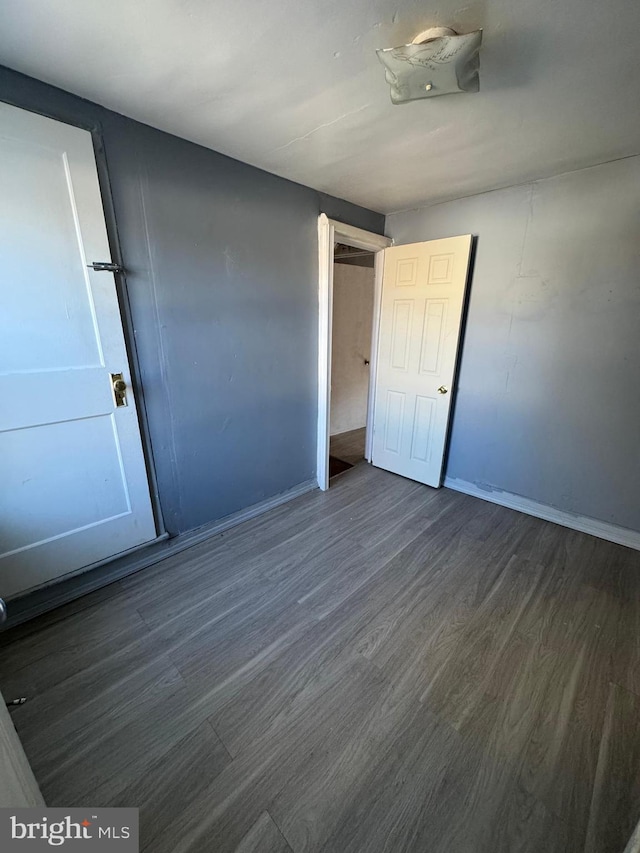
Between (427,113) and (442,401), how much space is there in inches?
72.5

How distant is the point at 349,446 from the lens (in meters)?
4.02

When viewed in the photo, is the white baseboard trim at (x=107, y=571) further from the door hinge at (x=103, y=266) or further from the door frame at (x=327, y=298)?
the door hinge at (x=103, y=266)

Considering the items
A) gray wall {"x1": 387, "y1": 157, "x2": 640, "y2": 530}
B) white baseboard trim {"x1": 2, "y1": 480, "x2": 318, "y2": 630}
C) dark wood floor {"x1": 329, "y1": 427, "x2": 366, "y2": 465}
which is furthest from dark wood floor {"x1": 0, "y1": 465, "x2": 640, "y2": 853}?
dark wood floor {"x1": 329, "y1": 427, "x2": 366, "y2": 465}

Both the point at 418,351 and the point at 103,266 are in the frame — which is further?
the point at 418,351

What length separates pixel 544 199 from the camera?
2.14 metres

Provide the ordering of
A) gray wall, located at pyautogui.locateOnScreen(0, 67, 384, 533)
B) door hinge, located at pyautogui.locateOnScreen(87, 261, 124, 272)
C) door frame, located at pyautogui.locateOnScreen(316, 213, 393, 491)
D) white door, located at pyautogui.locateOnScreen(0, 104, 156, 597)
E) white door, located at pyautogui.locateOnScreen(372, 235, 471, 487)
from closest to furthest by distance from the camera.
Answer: white door, located at pyautogui.locateOnScreen(0, 104, 156, 597) → door hinge, located at pyautogui.locateOnScreen(87, 261, 124, 272) → gray wall, located at pyautogui.locateOnScreen(0, 67, 384, 533) → door frame, located at pyautogui.locateOnScreen(316, 213, 393, 491) → white door, located at pyautogui.locateOnScreen(372, 235, 471, 487)

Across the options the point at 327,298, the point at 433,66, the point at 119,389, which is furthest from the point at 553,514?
the point at 119,389

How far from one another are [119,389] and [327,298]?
5.22 feet

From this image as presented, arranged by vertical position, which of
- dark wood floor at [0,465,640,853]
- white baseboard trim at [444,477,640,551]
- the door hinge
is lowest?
dark wood floor at [0,465,640,853]

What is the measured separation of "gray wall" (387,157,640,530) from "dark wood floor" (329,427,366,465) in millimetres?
1317

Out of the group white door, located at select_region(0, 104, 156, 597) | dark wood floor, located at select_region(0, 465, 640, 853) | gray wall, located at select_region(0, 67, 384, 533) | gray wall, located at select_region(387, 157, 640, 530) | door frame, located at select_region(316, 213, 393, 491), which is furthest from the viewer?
door frame, located at select_region(316, 213, 393, 491)

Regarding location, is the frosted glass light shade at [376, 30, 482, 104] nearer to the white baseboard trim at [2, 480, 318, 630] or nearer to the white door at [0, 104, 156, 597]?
the white door at [0, 104, 156, 597]

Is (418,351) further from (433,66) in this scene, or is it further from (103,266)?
(103,266)

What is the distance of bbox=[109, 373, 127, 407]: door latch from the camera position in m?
1.65
